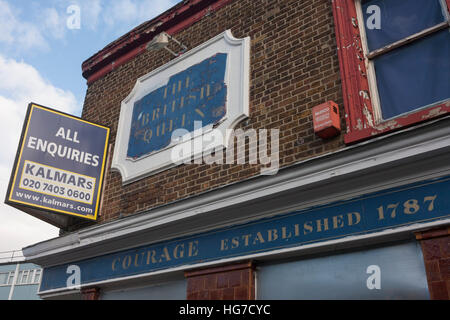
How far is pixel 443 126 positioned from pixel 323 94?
1808mm

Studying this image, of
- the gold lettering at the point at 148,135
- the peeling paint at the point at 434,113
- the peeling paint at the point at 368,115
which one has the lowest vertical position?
the peeling paint at the point at 434,113

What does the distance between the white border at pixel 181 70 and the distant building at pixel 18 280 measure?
38.6m

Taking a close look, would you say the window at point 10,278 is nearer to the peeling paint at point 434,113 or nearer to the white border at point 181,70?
the white border at point 181,70

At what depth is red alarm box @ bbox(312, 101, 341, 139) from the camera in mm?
5359

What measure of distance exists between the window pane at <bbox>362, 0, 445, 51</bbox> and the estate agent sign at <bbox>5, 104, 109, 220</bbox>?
16.0 ft

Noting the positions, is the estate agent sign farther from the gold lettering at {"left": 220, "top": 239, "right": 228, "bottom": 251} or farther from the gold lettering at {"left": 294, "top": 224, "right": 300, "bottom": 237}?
the gold lettering at {"left": 294, "top": 224, "right": 300, "bottom": 237}

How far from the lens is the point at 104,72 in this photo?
32.0 ft

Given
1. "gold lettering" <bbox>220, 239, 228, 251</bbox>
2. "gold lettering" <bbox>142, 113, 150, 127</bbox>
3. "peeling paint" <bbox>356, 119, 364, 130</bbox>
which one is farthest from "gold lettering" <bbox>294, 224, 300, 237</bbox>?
"gold lettering" <bbox>142, 113, 150, 127</bbox>

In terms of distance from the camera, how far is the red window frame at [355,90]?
4867 millimetres

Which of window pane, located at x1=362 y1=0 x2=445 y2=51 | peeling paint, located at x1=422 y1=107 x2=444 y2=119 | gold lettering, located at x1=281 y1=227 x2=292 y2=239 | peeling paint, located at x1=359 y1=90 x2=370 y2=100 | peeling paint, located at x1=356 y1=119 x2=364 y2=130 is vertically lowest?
gold lettering, located at x1=281 y1=227 x2=292 y2=239

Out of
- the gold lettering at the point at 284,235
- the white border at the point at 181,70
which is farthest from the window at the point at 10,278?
the gold lettering at the point at 284,235
